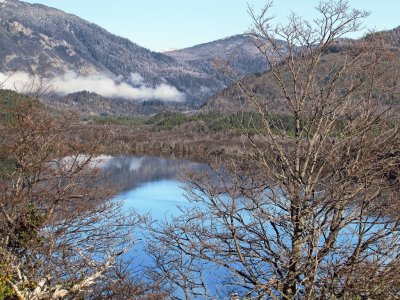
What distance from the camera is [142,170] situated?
79.6 meters

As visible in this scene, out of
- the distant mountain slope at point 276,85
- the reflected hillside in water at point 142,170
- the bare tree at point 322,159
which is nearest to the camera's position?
the bare tree at point 322,159

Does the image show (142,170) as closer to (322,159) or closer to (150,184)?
(150,184)

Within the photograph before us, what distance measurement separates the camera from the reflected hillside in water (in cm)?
6512

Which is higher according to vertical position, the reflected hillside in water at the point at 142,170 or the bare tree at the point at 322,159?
the bare tree at the point at 322,159

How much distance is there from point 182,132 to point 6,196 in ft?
457

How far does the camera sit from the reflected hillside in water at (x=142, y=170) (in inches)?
2564

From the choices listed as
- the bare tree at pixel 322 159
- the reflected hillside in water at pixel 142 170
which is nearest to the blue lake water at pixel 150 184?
the reflected hillside in water at pixel 142 170

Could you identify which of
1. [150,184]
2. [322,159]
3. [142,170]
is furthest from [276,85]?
[142,170]

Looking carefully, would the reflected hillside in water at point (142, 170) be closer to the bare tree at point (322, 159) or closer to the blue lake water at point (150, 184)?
the blue lake water at point (150, 184)

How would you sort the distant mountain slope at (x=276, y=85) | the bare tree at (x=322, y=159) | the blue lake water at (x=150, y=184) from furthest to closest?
the blue lake water at (x=150, y=184) → the distant mountain slope at (x=276, y=85) → the bare tree at (x=322, y=159)

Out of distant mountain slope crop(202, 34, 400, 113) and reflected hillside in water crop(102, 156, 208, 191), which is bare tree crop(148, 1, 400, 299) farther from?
reflected hillside in water crop(102, 156, 208, 191)

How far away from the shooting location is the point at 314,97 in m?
9.05

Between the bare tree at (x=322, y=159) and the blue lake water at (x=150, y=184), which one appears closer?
the bare tree at (x=322, y=159)

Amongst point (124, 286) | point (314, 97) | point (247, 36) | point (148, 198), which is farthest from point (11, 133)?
point (148, 198)
